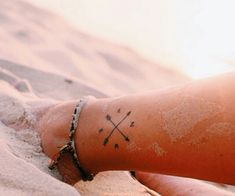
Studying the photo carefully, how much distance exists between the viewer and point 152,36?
14.9ft

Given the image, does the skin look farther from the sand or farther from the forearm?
the sand

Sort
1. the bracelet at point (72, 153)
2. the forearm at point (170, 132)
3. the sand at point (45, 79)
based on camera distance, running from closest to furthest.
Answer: the forearm at point (170, 132), the sand at point (45, 79), the bracelet at point (72, 153)

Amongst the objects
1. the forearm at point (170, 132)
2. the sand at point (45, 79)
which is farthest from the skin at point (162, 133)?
the sand at point (45, 79)

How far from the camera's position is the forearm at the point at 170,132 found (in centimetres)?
131

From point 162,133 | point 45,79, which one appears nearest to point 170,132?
point 162,133

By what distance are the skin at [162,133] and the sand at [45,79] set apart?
0.12 metres

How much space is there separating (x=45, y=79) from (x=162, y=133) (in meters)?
1.52

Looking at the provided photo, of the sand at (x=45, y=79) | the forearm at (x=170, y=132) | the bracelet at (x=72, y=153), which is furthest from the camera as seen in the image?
the bracelet at (x=72, y=153)

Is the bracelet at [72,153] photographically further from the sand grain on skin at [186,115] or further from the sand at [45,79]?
the sand grain on skin at [186,115]

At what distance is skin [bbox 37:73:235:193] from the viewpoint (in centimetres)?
131

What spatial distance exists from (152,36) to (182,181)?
9.14 ft

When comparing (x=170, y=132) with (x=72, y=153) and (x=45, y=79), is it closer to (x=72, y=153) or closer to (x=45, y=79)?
(x=72, y=153)

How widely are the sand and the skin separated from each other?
12cm

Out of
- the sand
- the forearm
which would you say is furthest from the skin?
the sand
